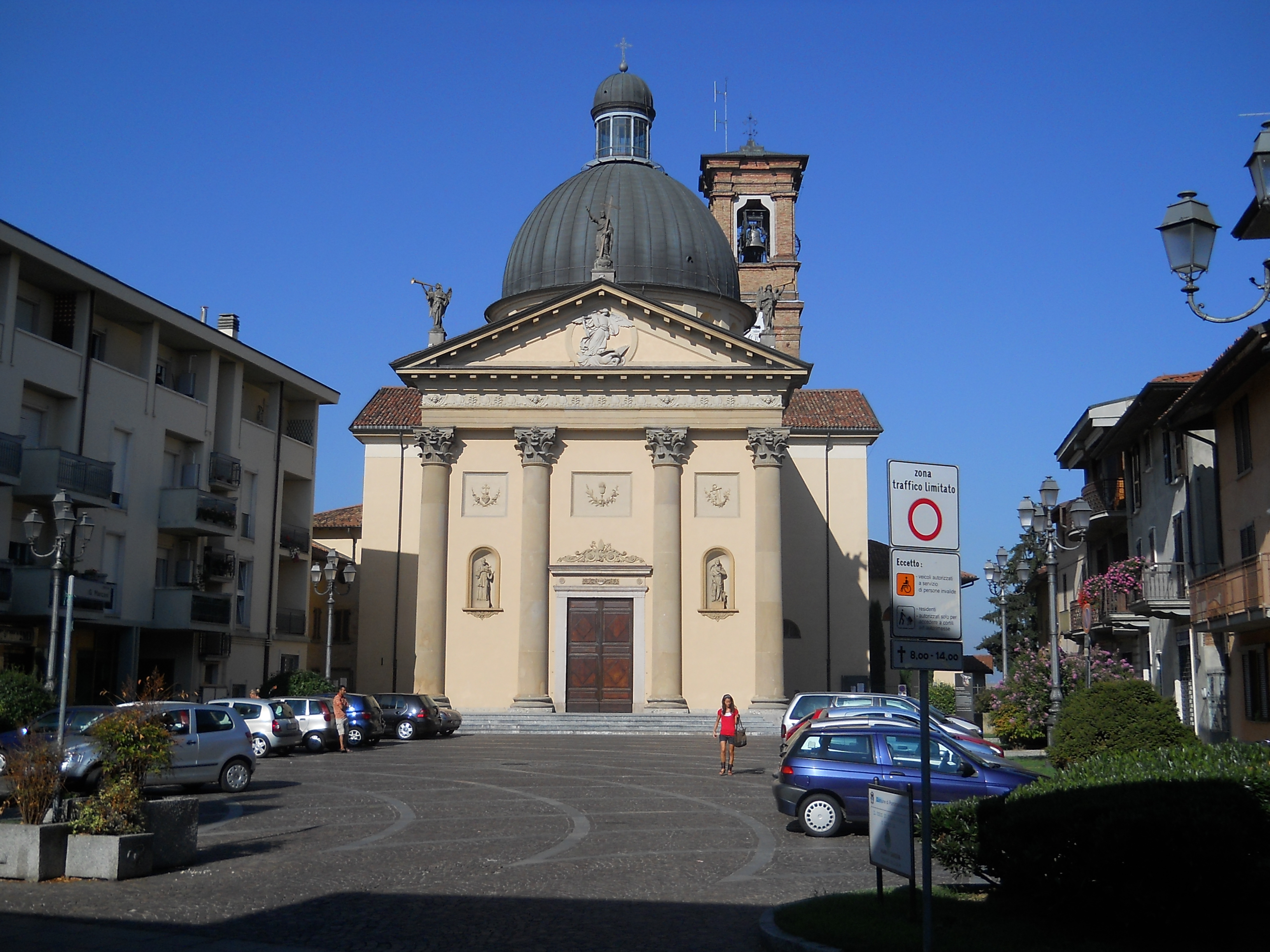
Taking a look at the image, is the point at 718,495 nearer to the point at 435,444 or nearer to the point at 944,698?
the point at 435,444

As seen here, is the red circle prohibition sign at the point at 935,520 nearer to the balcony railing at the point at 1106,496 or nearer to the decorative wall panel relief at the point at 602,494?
the balcony railing at the point at 1106,496

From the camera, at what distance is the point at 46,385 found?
97.8ft

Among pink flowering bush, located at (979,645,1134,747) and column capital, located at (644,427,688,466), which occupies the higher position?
column capital, located at (644,427,688,466)

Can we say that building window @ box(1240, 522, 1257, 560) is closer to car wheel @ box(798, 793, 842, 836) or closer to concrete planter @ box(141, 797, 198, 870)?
car wheel @ box(798, 793, 842, 836)

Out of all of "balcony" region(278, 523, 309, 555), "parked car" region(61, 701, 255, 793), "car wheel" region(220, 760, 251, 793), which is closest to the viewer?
"parked car" region(61, 701, 255, 793)

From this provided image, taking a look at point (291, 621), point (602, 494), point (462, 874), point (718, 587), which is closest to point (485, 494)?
point (602, 494)

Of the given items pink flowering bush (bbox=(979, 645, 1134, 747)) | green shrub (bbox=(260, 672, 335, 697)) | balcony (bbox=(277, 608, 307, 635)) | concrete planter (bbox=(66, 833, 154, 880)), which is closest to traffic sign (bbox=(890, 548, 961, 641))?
concrete planter (bbox=(66, 833, 154, 880))

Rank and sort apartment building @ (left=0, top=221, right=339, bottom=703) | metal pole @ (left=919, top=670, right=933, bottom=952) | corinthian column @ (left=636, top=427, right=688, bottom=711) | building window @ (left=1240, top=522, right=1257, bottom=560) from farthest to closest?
corinthian column @ (left=636, top=427, right=688, bottom=711) < apartment building @ (left=0, top=221, right=339, bottom=703) < building window @ (left=1240, top=522, right=1257, bottom=560) < metal pole @ (left=919, top=670, right=933, bottom=952)

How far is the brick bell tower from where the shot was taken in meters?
63.4

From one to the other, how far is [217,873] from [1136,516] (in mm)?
28273

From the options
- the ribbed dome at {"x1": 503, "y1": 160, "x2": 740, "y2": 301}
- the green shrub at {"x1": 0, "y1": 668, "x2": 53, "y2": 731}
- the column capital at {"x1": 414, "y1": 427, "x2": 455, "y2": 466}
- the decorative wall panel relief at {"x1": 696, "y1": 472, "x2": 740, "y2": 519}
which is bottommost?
the green shrub at {"x1": 0, "y1": 668, "x2": 53, "y2": 731}

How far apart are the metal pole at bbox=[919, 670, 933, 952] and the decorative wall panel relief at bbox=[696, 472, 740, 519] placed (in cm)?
3275

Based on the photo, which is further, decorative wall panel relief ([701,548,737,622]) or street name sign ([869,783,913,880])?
decorative wall panel relief ([701,548,737,622])

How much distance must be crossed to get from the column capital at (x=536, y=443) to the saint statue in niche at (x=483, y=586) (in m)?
3.54
